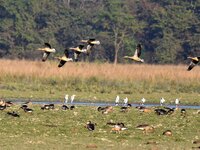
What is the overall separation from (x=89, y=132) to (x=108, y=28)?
51.5 meters

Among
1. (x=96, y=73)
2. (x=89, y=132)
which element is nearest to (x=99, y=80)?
(x=96, y=73)

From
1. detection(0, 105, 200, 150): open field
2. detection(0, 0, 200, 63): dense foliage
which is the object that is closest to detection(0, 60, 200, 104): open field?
detection(0, 105, 200, 150): open field

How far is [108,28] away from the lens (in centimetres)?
7056

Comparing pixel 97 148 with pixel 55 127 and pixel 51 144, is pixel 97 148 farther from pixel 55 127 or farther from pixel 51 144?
pixel 55 127

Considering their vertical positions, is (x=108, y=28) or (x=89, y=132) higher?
(x=89, y=132)

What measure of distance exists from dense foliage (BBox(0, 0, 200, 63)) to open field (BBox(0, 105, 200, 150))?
40844 millimetres

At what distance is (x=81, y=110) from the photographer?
1039 inches

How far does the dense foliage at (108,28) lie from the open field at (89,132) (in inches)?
1608

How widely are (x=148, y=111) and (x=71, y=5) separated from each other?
56407mm

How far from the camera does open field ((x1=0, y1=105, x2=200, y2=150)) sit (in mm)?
16906

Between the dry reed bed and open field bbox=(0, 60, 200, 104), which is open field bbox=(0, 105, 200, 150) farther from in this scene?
the dry reed bed

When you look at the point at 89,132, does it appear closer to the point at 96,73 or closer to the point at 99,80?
the point at 99,80

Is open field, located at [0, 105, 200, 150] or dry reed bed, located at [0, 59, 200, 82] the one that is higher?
open field, located at [0, 105, 200, 150]

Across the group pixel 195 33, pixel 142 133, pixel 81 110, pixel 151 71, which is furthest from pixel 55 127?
pixel 195 33
